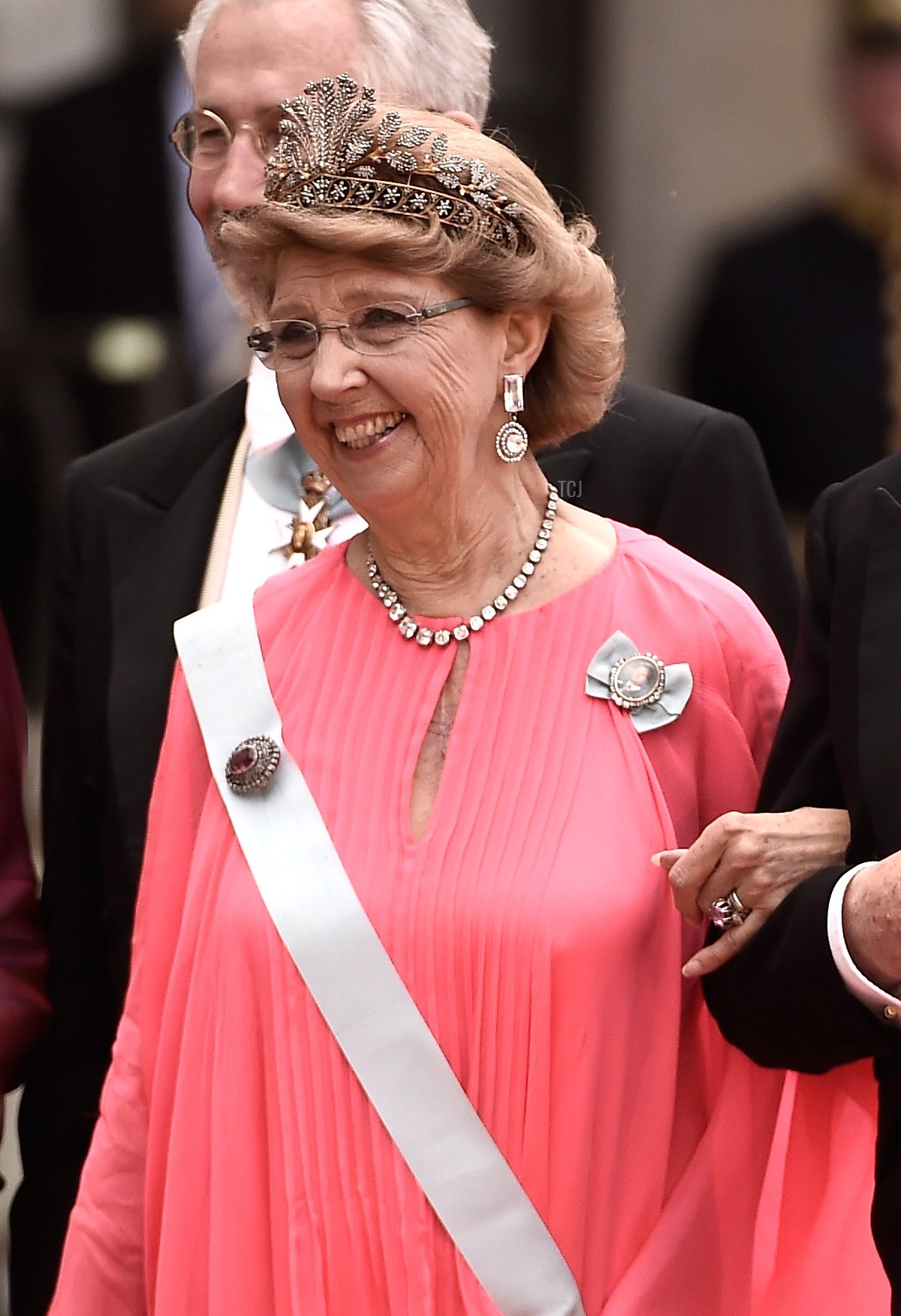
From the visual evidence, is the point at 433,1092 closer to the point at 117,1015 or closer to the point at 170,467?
the point at 117,1015

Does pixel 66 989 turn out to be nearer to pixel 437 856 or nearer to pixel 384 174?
pixel 437 856

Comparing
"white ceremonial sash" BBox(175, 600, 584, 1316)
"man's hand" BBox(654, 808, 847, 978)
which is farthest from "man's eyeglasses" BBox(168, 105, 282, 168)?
"man's hand" BBox(654, 808, 847, 978)

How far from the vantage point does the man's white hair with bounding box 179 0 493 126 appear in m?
3.25

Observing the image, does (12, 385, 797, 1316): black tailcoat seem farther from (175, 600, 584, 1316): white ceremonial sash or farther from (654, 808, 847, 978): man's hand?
(654, 808, 847, 978): man's hand

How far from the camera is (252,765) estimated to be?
2803 millimetres

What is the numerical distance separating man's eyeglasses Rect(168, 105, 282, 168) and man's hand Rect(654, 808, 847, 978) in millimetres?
1230

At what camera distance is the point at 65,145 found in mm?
5828

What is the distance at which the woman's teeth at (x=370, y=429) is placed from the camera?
2.75m

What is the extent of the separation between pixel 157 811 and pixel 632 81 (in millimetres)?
3515

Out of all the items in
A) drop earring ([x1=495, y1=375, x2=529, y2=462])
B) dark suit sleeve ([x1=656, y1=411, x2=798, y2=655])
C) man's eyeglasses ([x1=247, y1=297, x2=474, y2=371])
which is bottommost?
dark suit sleeve ([x1=656, y1=411, x2=798, y2=655])

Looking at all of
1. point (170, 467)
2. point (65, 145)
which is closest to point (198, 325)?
point (65, 145)

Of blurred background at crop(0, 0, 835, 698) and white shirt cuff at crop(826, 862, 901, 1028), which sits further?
blurred background at crop(0, 0, 835, 698)

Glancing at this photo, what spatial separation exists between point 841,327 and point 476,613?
7.51ft

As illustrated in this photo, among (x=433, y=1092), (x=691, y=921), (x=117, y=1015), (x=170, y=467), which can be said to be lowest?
(x=117, y=1015)
